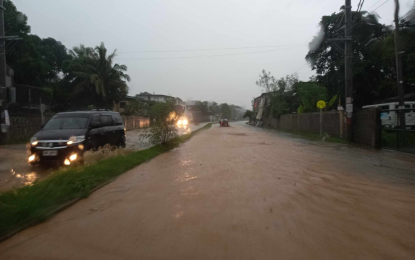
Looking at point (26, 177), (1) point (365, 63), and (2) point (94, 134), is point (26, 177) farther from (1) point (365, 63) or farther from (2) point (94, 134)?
(1) point (365, 63)

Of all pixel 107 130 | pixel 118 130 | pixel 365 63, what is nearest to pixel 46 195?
pixel 107 130

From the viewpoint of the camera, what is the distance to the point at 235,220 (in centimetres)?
468

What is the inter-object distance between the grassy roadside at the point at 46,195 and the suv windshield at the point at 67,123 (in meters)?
2.64

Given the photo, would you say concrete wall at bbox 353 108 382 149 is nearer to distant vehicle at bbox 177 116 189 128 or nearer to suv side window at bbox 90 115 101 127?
distant vehicle at bbox 177 116 189 128

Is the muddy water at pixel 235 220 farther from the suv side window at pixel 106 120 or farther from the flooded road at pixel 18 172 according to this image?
the suv side window at pixel 106 120

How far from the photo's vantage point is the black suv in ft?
29.7

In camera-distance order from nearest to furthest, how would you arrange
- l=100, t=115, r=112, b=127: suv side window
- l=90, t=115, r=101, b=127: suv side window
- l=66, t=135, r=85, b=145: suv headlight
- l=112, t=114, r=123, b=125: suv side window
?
l=66, t=135, r=85, b=145: suv headlight → l=90, t=115, r=101, b=127: suv side window → l=100, t=115, r=112, b=127: suv side window → l=112, t=114, r=123, b=125: suv side window

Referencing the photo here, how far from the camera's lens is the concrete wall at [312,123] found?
20.1 m

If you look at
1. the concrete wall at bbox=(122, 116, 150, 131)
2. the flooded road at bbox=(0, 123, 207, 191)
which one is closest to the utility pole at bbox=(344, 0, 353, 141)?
Result: the flooded road at bbox=(0, 123, 207, 191)

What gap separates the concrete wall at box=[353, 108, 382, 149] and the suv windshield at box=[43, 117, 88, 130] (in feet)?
40.6

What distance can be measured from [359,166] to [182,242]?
7.68m

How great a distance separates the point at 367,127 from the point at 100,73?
92.0 feet

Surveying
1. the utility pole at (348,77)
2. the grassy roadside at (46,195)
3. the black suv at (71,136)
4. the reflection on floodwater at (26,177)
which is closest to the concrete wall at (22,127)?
the black suv at (71,136)

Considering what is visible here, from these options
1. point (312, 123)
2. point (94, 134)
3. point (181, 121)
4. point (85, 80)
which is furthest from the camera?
point (85, 80)
